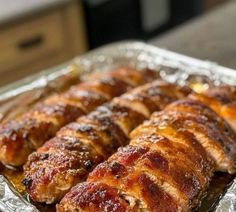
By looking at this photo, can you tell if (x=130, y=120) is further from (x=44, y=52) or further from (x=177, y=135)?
(x=44, y=52)

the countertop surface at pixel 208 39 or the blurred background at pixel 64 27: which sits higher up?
the countertop surface at pixel 208 39

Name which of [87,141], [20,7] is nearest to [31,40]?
[20,7]

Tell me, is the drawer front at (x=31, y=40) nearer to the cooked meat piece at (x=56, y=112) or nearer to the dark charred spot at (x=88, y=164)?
the cooked meat piece at (x=56, y=112)

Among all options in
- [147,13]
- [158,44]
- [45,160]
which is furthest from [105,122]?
[147,13]

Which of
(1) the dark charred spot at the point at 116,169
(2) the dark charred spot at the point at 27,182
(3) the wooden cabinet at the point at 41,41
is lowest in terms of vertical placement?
(3) the wooden cabinet at the point at 41,41

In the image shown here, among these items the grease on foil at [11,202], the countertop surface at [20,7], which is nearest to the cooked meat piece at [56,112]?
the grease on foil at [11,202]

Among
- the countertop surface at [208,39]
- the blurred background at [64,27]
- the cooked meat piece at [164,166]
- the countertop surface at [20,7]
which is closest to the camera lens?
the cooked meat piece at [164,166]

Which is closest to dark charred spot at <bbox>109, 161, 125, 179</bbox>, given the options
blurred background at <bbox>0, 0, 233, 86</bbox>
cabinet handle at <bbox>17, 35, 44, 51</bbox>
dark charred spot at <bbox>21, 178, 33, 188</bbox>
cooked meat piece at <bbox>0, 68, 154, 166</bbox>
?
dark charred spot at <bbox>21, 178, 33, 188</bbox>
